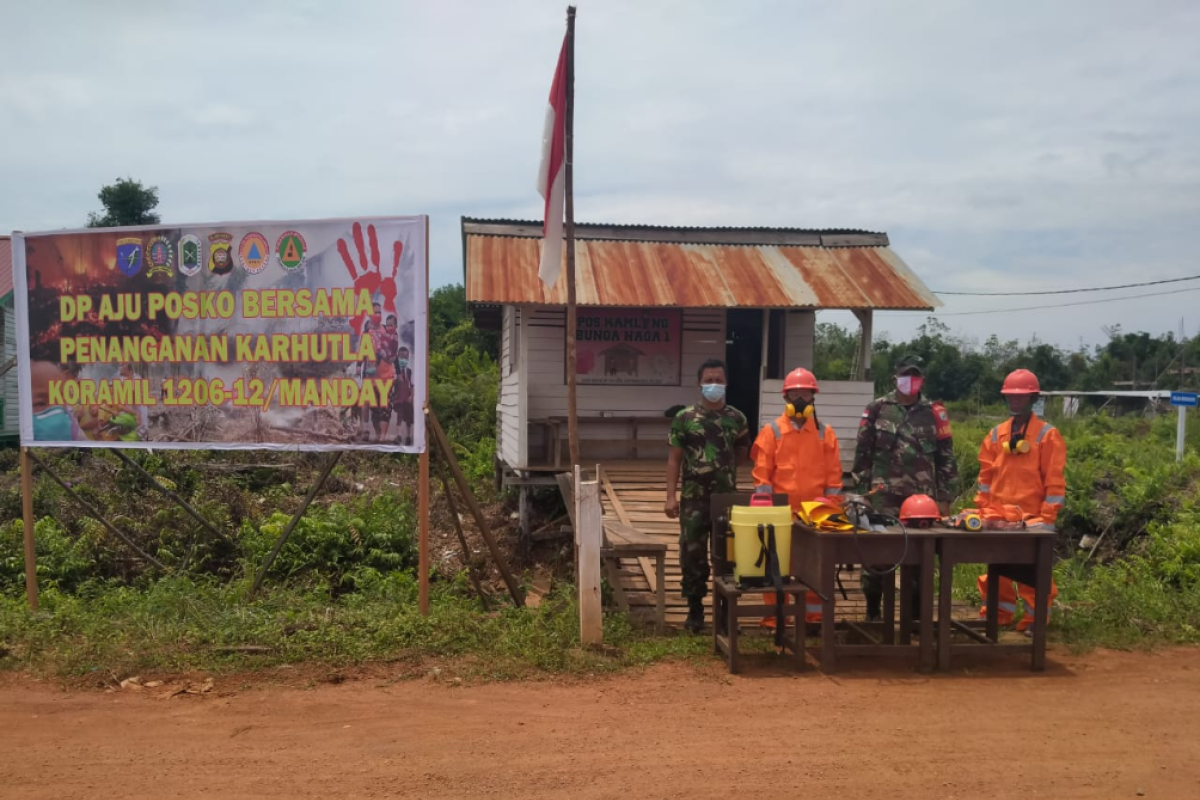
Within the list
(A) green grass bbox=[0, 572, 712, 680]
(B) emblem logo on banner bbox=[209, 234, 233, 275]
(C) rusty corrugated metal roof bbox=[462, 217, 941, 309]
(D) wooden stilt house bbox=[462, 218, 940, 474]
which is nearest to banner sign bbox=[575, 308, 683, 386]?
(D) wooden stilt house bbox=[462, 218, 940, 474]

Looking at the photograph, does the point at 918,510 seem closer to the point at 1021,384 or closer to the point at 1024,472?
the point at 1024,472

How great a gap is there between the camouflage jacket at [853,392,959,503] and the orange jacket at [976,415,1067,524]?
306 mm

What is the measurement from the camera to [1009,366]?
37.7 metres

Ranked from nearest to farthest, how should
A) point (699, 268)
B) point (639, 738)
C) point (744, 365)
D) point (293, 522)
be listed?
point (639, 738)
point (293, 522)
point (699, 268)
point (744, 365)

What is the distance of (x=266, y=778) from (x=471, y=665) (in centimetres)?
166

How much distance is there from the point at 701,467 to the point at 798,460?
65cm

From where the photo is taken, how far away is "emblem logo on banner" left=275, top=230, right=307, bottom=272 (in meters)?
6.27

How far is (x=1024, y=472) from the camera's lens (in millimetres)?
5883

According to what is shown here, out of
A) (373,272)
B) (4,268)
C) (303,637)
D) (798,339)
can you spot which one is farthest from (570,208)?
(4,268)

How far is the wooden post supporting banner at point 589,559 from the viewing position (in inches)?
213

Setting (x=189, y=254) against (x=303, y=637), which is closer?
(x=303, y=637)

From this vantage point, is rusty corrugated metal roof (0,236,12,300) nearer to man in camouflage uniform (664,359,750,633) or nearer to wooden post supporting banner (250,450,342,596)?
wooden post supporting banner (250,450,342,596)

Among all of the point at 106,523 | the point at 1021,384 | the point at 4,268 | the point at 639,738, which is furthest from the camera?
the point at 4,268

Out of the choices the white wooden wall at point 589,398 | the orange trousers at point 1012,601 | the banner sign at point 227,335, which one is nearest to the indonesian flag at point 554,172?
the banner sign at point 227,335
